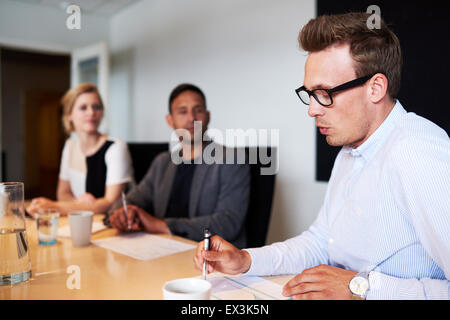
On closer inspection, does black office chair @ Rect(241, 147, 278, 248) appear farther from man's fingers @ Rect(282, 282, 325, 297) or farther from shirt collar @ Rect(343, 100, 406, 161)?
man's fingers @ Rect(282, 282, 325, 297)

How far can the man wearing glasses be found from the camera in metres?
0.84

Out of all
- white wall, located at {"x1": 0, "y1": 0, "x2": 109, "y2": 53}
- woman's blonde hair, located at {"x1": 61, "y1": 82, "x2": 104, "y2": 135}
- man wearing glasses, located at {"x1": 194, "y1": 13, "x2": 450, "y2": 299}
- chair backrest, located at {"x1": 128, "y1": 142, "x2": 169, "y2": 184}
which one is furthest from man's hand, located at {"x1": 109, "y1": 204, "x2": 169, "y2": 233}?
white wall, located at {"x1": 0, "y1": 0, "x2": 109, "y2": 53}

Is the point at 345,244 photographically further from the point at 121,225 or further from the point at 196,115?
the point at 196,115

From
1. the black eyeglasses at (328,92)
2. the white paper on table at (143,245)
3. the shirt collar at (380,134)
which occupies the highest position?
the black eyeglasses at (328,92)

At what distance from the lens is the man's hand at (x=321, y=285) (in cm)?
85

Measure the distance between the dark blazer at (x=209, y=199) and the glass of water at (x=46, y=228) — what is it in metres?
0.44

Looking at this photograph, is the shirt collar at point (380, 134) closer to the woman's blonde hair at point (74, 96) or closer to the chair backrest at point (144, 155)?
the woman's blonde hair at point (74, 96)

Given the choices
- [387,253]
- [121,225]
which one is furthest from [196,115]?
[387,253]

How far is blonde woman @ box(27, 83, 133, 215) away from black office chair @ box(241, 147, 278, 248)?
0.86 metres

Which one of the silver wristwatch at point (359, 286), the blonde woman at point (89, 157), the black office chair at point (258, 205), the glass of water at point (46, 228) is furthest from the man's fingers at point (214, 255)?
the blonde woman at point (89, 157)

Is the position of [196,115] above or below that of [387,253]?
above

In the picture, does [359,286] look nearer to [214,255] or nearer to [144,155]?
[214,255]
